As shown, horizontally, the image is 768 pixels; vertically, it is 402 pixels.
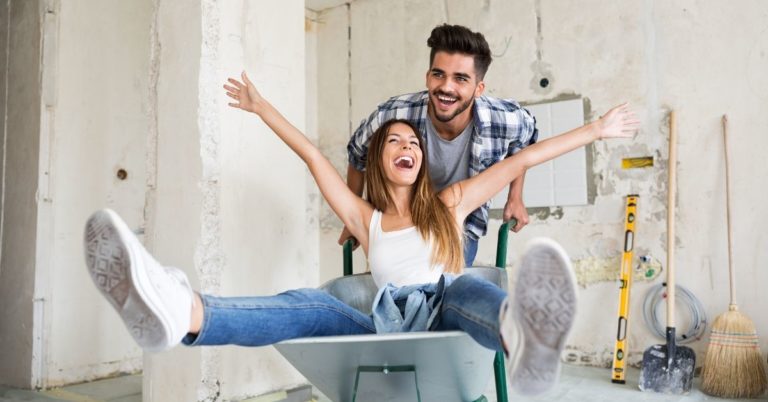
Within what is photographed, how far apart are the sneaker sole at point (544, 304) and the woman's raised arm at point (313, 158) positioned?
3.10 ft

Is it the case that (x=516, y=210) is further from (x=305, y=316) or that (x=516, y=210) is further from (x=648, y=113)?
(x=648, y=113)

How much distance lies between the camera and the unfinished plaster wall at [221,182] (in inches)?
93.9

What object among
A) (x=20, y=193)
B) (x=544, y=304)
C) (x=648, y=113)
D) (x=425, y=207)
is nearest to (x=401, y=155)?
(x=425, y=207)

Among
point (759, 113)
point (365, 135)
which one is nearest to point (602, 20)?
point (759, 113)

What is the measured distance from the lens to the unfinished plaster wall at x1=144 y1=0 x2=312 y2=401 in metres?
2.38

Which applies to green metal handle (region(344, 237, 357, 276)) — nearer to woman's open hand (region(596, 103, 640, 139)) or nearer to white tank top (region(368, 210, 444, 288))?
white tank top (region(368, 210, 444, 288))

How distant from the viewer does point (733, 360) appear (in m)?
3.14

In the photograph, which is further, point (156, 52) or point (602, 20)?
point (602, 20)

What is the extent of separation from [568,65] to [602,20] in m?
0.34

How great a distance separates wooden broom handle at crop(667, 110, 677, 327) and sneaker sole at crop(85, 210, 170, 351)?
118 inches

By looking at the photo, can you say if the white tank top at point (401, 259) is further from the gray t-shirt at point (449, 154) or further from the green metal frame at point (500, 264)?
the gray t-shirt at point (449, 154)

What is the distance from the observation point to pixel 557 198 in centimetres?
404

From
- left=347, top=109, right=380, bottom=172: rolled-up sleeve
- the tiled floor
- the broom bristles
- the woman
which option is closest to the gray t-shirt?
left=347, top=109, right=380, bottom=172: rolled-up sleeve

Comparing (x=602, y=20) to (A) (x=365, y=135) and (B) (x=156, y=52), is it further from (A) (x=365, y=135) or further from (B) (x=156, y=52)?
(B) (x=156, y=52)
